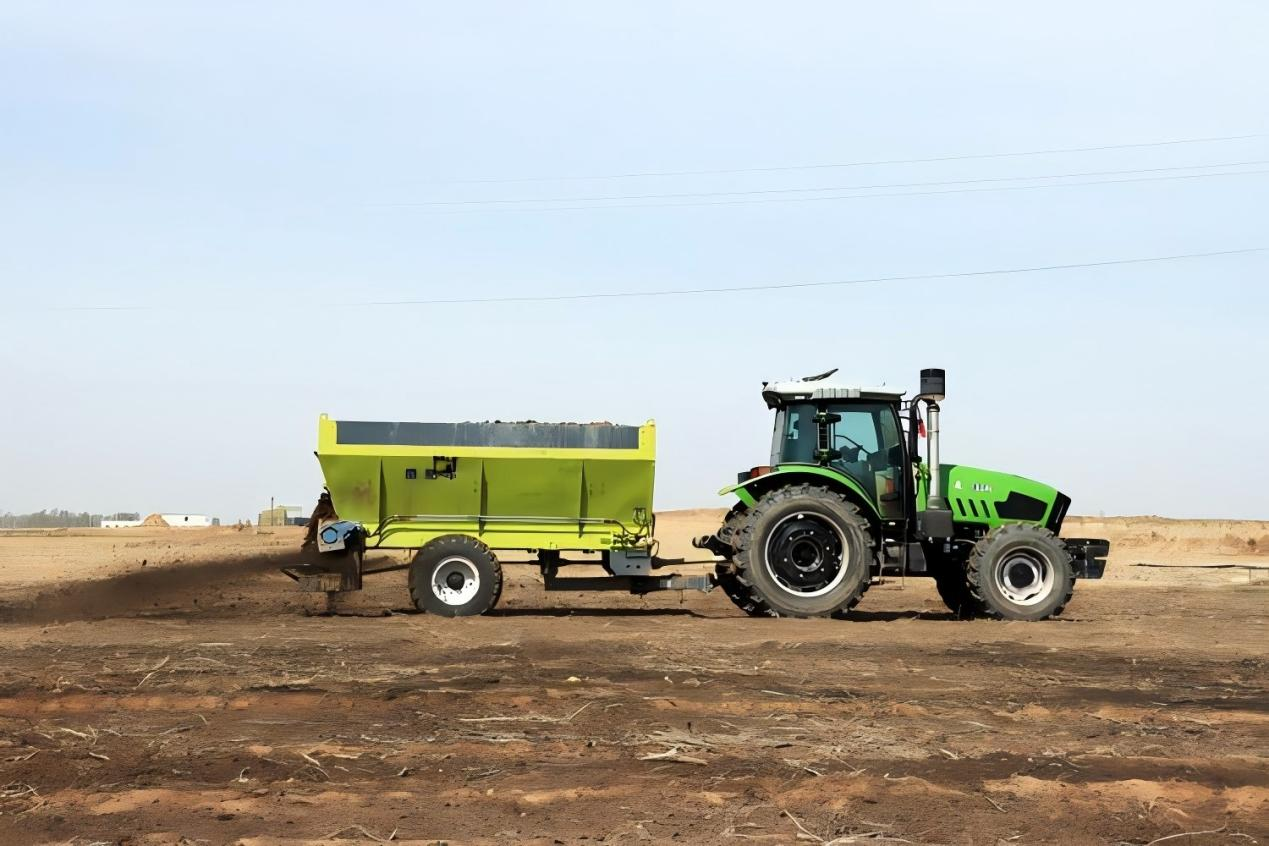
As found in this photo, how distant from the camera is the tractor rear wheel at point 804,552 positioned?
1467 centimetres

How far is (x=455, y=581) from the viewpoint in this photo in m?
15.4

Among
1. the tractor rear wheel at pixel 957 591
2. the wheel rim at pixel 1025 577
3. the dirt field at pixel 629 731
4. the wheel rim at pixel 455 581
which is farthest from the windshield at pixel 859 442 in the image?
the wheel rim at pixel 455 581

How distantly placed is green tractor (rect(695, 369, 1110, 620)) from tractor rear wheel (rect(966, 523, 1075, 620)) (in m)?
0.01

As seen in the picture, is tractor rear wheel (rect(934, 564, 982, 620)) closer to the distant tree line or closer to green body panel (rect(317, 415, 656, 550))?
green body panel (rect(317, 415, 656, 550))

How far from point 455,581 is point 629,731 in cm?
782

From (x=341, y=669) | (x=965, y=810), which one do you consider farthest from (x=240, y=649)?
(x=965, y=810)

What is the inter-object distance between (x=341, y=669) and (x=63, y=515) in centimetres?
10754

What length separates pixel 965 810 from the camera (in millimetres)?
6168

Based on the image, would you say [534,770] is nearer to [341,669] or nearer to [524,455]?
[341,669]

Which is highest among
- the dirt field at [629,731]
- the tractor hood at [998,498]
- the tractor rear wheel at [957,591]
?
the tractor hood at [998,498]

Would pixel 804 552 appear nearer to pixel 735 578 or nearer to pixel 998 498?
pixel 735 578

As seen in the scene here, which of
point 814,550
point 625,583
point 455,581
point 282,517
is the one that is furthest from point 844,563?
point 282,517

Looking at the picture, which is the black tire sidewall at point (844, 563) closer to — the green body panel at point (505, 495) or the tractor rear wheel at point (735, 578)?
the tractor rear wheel at point (735, 578)

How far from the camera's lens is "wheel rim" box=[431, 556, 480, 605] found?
1533 cm
